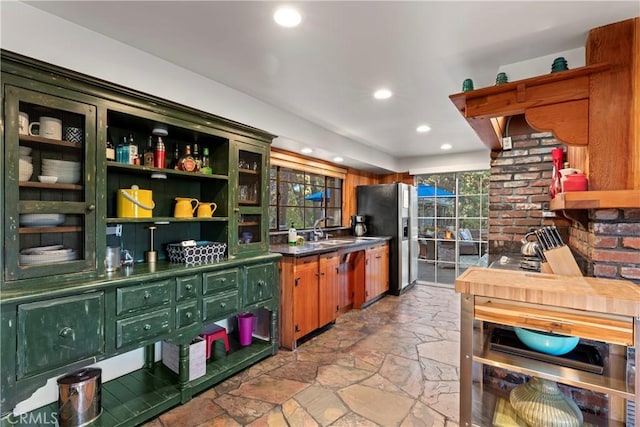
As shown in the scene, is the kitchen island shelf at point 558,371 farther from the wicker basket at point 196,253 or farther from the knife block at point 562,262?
the wicker basket at point 196,253

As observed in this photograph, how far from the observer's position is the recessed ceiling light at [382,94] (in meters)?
2.72

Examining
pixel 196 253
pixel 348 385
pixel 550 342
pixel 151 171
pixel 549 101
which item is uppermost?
pixel 549 101

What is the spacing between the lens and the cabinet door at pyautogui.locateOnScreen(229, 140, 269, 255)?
2719mm

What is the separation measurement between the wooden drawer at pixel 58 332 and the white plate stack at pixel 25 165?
0.66m

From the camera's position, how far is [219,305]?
2.42m

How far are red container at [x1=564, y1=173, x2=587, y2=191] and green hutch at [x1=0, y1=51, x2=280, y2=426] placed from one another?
2.22 m

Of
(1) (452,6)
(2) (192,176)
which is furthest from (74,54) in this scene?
(1) (452,6)

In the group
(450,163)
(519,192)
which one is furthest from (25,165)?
(450,163)

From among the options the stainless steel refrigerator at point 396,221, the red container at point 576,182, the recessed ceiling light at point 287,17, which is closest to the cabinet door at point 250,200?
the recessed ceiling light at point 287,17

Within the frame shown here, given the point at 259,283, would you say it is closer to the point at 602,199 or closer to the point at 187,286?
the point at 187,286

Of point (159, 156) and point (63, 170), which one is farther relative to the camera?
point (159, 156)

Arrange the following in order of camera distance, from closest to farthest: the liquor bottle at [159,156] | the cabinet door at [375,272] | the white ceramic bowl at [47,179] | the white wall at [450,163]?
the white ceramic bowl at [47,179], the liquor bottle at [159,156], the cabinet door at [375,272], the white wall at [450,163]

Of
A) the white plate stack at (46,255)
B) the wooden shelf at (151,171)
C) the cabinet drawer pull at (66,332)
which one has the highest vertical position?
the wooden shelf at (151,171)

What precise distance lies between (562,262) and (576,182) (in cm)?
43
